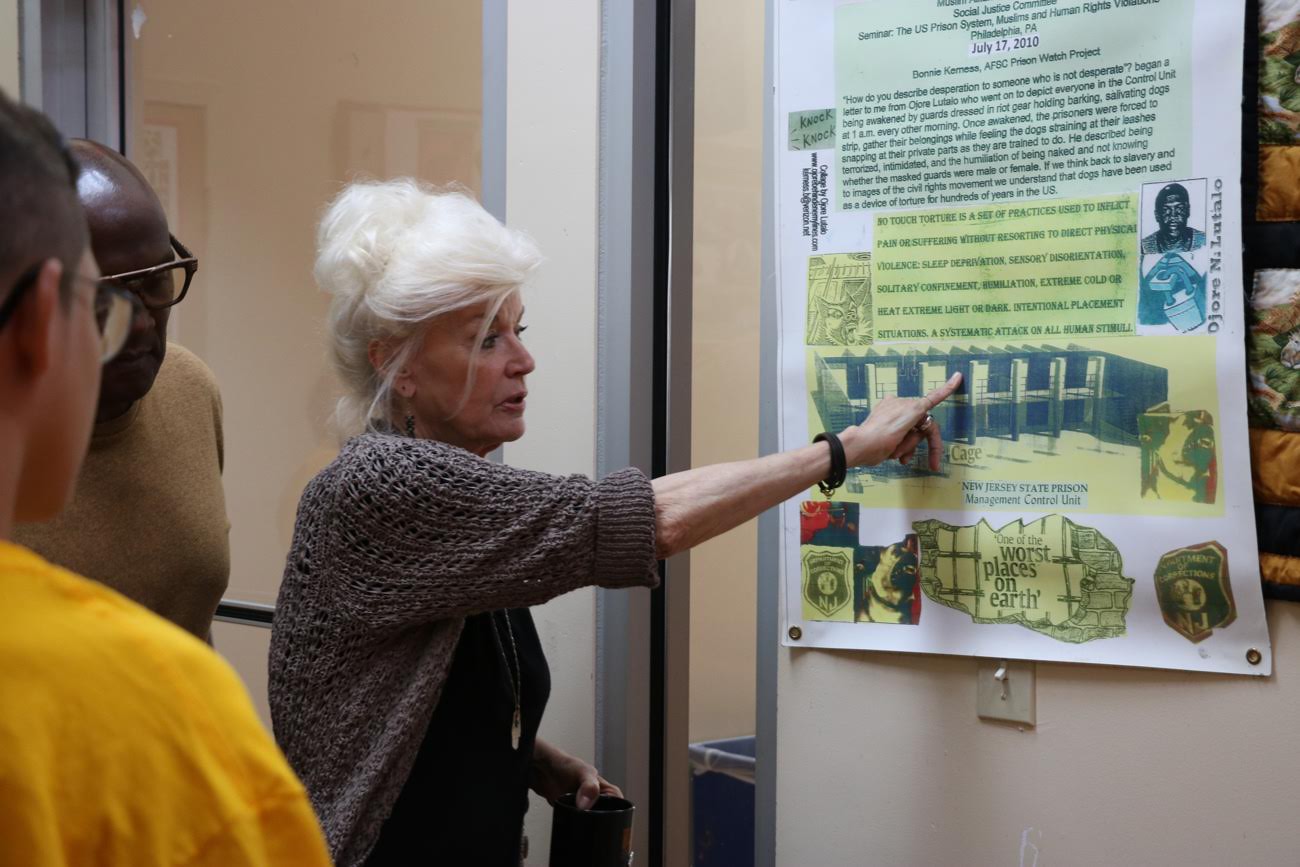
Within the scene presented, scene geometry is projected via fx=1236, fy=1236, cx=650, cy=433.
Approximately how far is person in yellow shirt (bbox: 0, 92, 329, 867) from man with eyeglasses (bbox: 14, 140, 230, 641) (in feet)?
2.52

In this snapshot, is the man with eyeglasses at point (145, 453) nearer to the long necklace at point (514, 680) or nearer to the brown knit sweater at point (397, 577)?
the brown knit sweater at point (397, 577)

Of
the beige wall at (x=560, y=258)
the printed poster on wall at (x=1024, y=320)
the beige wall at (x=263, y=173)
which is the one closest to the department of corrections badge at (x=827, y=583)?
the printed poster on wall at (x=1024, y=320)

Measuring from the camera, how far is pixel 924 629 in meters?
1.54

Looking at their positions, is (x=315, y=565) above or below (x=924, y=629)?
above

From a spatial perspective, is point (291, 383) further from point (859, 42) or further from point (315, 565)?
point (859, 42)

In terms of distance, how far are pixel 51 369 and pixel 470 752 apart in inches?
35.2

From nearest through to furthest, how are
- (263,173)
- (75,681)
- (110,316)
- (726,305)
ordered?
(75,681) → (110,316) → (726,305) → (263,173)

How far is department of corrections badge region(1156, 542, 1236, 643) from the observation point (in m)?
1.35

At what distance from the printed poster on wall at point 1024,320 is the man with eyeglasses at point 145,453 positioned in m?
0.77

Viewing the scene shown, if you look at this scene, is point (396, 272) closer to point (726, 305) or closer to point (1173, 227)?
point (726, 305)

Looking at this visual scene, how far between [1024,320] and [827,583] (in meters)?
0.42

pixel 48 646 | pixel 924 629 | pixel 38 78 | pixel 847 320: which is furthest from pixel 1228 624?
pixel 38 78

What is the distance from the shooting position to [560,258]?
5.90 feet

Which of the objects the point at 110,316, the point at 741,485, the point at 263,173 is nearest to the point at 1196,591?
the point at 741,485
